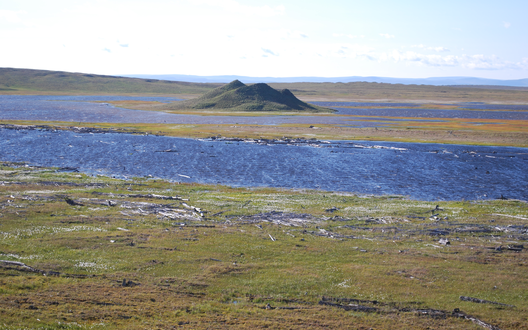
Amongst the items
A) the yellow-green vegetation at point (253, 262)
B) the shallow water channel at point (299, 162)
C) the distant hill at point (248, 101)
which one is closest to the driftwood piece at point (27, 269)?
the yellow-green vegetation at point (253, 262)

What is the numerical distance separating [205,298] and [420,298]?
1182 cm

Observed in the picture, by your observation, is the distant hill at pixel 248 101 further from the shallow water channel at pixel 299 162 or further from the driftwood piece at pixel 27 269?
the driftwood piece at pixel 27 269

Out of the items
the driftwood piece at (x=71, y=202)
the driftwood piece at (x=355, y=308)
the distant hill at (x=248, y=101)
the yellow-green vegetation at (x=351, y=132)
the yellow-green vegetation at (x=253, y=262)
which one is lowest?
the driftwood piece at (x=355, y=308)

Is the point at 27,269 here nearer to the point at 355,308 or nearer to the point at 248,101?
the point at 355,308

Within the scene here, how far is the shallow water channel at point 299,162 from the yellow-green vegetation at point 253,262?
38.4 feet

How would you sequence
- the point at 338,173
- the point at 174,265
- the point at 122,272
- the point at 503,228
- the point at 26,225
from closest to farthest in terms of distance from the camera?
the point at 122,272
the point at 174,265
the point at 26,225
the point at 503,228
the point at 338,173

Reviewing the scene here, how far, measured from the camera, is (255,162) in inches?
2837

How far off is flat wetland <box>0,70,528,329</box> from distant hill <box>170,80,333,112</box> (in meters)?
128

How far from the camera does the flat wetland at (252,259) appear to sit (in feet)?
63.8

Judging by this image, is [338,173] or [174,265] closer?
[174,265]

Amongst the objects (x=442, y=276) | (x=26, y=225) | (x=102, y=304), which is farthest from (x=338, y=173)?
(x=102, y=304)

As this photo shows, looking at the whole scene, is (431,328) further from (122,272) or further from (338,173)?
(338,173)

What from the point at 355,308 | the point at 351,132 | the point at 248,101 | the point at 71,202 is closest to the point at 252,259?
the point at 355,308

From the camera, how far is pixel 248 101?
18112 cm
